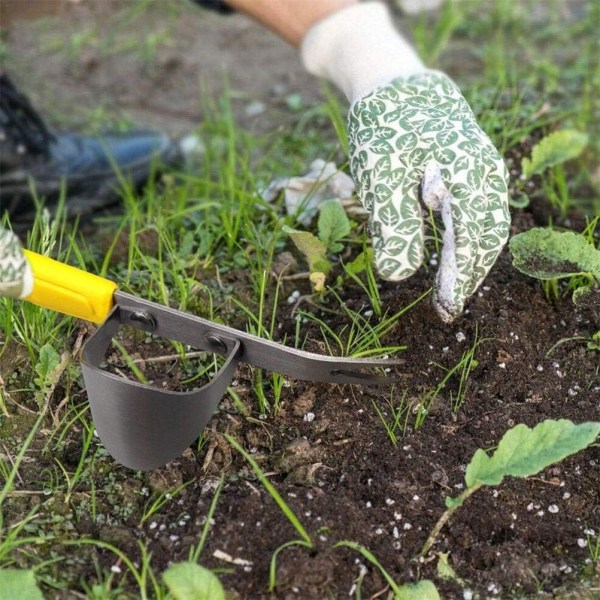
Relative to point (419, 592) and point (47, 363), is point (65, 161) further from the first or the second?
point (419, 592)

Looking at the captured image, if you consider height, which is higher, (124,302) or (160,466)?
(124,302)

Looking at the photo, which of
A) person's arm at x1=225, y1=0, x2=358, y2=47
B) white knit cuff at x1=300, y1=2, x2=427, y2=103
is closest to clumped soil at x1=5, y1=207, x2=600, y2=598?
white knit cuff at x1=300, y1=2, x2=427, y2=103

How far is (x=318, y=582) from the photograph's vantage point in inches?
57.3

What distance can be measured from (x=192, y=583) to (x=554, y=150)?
1.41 m

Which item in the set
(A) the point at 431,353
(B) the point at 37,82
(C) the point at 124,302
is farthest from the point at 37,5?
(A) the point at 431,353

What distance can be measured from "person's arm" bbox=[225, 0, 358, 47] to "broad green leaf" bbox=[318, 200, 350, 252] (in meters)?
0.57

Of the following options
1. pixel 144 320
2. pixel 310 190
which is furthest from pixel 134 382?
pixel 310 190

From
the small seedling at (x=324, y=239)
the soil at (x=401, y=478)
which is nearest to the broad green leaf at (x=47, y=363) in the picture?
the soil at (x=401, y=478)

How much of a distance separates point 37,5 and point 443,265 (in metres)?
1.71

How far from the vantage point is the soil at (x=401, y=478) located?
1.50 m

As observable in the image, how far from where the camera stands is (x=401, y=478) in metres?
1.63

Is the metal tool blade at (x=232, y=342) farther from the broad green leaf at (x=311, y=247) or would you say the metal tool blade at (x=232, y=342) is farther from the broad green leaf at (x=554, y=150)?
the broad green leaf at (x=554, y=150)

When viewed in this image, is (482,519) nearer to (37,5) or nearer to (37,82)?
(37,5)

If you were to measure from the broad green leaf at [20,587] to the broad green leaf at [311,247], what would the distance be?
0.85 metres
